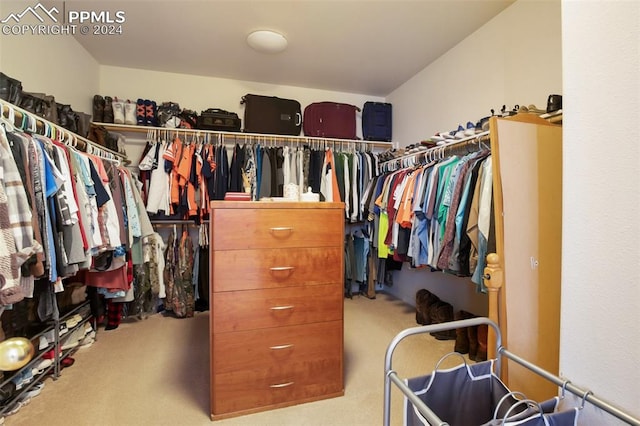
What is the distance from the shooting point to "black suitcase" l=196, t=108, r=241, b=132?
3078 mm

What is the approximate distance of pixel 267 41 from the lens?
2.49 metres

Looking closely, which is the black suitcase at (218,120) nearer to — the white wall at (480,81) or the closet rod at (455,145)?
the closet rod at (455,145)

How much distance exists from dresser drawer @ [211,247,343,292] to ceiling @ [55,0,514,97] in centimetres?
179

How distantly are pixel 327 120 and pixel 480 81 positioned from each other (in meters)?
1.65

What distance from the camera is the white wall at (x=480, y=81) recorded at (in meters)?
1.90

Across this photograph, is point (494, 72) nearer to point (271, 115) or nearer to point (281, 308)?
point (271, 115)

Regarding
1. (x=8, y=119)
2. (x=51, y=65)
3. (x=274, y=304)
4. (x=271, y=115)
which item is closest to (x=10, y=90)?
(x=8, y=119)

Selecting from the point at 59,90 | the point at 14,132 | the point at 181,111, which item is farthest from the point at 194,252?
the point at 14,132

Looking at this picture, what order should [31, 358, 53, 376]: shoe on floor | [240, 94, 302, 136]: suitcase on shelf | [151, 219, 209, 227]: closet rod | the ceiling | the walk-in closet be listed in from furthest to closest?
[240, 94, 302, 136]: suitcase on shelf < [151, 219, 209, 227]: closet rod < the ceiling < [31, 358, 53, 376]: shoe on floor < the walk-in closet

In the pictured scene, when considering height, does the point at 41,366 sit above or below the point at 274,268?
below

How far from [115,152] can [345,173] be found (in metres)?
2.23

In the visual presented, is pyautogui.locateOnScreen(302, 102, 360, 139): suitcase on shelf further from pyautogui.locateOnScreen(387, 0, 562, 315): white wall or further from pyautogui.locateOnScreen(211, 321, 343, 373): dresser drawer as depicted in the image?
pyautogui.locateOnScreen(211, 321, 343, 373): dresser drawer

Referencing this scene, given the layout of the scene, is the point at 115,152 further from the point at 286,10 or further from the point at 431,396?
the point at 431,396

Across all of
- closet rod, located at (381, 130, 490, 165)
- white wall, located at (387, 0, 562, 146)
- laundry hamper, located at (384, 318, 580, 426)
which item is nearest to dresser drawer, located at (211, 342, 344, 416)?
laundry hamper, located at (384, 318, 580, 426)
